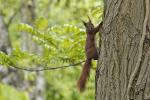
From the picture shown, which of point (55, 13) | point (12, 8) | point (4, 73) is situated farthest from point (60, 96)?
point (4, 73)

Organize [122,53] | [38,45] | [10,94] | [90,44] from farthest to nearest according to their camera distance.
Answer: [38,45], [90,44], [122,53], [10,94]

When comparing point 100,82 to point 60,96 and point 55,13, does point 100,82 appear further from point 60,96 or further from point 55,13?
point 60,96

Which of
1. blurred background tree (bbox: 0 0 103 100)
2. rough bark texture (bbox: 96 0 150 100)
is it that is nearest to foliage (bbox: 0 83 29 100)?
blurred background tree (bbox: 0 0 103 100)

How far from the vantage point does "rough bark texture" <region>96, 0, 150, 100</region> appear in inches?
61.9

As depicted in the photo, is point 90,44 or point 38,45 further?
point 38,45

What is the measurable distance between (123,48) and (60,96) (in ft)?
27.8

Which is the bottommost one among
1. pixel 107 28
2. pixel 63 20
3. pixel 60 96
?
pixel 60 96

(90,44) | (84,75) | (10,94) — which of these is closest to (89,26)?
(90,44)

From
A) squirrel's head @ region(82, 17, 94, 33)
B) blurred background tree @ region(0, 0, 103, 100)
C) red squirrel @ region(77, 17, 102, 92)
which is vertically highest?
squirrel's head @ region(82, 17, 94, 33)

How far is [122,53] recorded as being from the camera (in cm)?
162

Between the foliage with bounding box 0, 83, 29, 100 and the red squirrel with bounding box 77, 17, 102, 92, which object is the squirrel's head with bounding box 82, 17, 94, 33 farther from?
the foliage with bounding box 0, 83, 29, 100

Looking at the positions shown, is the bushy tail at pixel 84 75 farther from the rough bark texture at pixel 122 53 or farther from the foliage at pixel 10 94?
the foliage at pixel 10 94

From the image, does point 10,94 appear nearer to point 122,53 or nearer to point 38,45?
point 122,53

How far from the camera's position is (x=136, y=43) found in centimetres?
160
